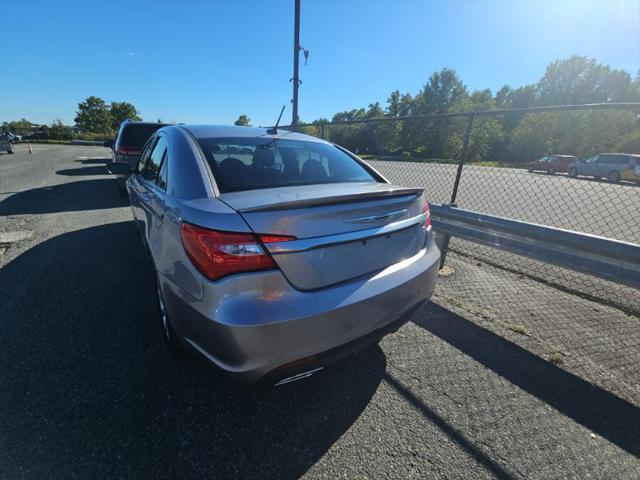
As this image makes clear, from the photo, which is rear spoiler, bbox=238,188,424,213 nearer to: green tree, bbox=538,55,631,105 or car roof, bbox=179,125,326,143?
car roof, bbox=179,125,326,143

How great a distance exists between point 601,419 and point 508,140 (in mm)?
34620

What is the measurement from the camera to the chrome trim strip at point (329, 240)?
1.47 m

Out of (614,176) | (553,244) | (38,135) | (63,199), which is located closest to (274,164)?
(553,244)

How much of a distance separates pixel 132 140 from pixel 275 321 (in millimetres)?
7947

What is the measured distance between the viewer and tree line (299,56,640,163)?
935 centimetres

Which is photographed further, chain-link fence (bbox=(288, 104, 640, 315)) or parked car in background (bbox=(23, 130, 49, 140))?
parked car in background (bbox=(23, 130, 49, 140))

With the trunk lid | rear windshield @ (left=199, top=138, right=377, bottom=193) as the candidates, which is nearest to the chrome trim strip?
the trunk lid

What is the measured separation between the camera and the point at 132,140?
24.7 ft

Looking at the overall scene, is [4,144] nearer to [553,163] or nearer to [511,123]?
[511,123]

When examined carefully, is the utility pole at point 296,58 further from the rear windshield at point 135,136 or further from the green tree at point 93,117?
the green tree at point 93,117

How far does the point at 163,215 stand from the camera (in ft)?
6.67

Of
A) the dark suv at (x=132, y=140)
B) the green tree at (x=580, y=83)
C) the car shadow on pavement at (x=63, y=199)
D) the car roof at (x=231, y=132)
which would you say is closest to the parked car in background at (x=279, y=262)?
the car roof at (x=231, y=132)

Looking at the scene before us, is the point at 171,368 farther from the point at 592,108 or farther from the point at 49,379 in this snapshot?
the point at 592,108

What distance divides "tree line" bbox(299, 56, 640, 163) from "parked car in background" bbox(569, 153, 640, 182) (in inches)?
65.1
